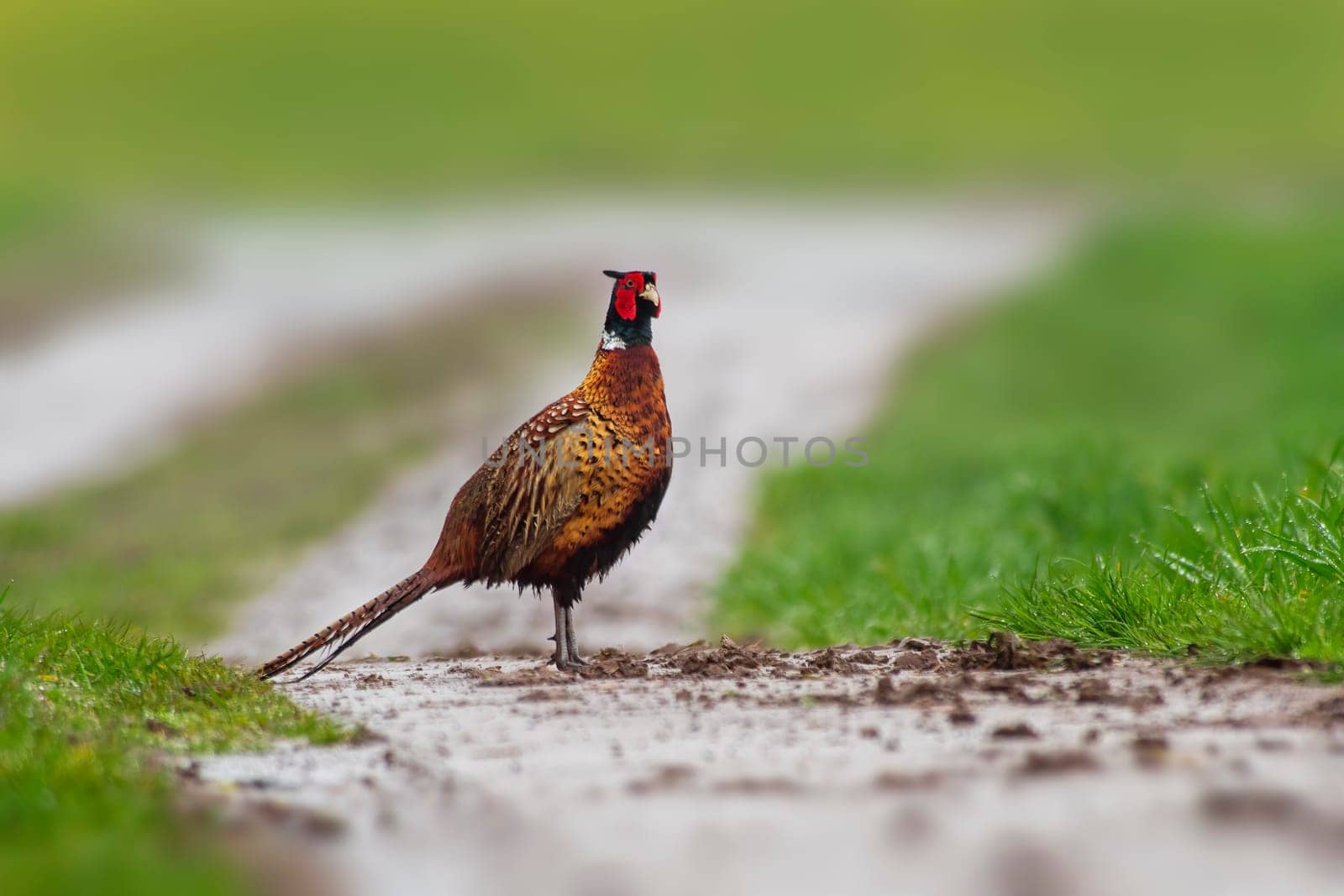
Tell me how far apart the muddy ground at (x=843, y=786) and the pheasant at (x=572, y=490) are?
2.63 ft

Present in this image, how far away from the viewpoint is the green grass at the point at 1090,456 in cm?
659

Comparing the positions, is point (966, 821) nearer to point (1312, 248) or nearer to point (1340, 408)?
point (1340, 408)

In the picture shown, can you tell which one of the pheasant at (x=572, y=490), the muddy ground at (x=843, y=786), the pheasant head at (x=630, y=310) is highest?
the pheasant head at (x=630, y=310)

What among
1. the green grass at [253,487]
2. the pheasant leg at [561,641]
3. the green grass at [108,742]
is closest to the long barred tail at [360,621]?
the green grass at [108,742]

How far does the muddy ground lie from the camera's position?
3740mm

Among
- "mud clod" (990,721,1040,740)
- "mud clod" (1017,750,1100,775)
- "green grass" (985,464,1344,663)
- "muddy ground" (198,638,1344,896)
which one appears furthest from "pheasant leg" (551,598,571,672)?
"mud clod" (1017,750,1100,775)

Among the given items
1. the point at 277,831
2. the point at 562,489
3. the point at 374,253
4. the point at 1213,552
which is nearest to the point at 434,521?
the point at 562,489

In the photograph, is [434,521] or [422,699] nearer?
[422,699]

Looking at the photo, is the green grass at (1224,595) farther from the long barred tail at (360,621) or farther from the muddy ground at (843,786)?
the long barred tail at (360,621)

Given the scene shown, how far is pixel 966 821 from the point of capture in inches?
154

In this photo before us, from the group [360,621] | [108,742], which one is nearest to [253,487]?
[360,621]

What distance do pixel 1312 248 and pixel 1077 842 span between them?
18.9m

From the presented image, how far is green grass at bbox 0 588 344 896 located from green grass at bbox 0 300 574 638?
402 cm

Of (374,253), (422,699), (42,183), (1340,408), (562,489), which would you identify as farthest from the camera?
(42,183)
